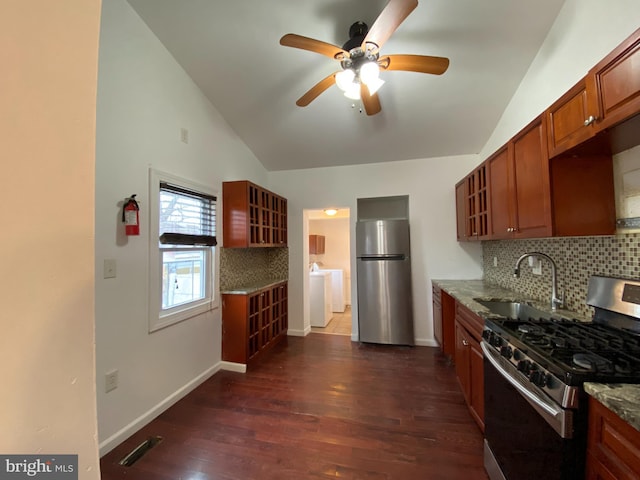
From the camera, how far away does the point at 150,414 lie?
203cm

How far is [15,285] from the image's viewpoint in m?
0.39

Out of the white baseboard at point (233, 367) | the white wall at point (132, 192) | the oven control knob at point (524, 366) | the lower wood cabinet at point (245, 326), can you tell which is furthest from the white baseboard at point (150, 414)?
the oven control knob at point (524, 366)

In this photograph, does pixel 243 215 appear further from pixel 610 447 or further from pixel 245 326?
pixel 610 447

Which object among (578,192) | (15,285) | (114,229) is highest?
(578,192)

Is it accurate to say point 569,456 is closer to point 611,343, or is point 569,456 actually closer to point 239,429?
point 611,343

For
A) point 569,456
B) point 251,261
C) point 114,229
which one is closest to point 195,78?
point 114,229

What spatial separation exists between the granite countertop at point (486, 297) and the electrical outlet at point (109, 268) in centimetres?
252

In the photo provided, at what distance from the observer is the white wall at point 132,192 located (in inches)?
69.0

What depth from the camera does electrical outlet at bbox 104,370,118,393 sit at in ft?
5.74

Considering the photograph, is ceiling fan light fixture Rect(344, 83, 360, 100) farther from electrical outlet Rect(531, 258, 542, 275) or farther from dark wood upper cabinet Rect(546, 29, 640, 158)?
electrical outlet Rect(531, 258, 542, 275)

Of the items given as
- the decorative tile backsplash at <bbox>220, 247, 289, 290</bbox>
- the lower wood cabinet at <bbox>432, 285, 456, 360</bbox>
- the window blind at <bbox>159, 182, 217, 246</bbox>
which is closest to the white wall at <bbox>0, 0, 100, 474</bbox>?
the window blind at <bbox>159, 182, 217, 246</bbox>

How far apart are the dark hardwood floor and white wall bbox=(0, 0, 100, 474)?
1539 millimetres

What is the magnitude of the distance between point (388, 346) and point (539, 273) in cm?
201

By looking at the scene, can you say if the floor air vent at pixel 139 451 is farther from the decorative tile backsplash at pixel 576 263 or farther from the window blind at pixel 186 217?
the decorative tile backsplash at pixel 576 263
